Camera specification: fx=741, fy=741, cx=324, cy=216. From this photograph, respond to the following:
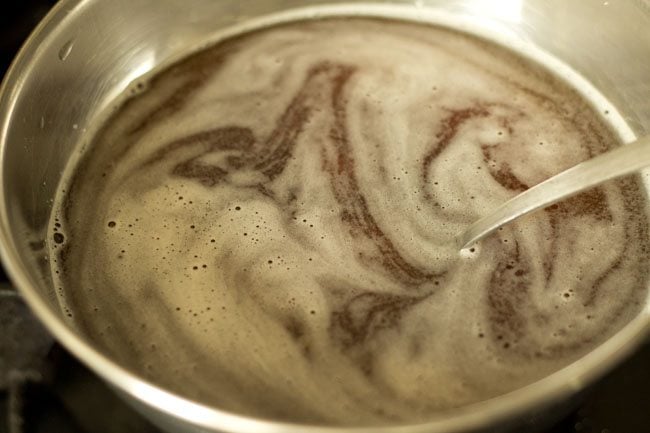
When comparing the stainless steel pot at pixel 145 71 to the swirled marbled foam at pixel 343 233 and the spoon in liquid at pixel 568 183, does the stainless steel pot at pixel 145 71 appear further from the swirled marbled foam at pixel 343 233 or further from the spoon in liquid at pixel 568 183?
the spoon in liquid at pixel 568 183

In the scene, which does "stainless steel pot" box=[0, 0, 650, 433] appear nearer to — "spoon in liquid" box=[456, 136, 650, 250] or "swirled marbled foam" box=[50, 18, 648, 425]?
"swirled marbled foam" box=[50, 18, 648, 425]

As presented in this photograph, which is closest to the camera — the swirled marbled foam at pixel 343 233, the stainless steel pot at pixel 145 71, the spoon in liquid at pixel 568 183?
the stainless steel pot at pixel 145 71

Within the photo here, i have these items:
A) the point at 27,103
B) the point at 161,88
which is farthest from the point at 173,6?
the point at 27,103

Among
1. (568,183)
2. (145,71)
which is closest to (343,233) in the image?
(568,183)

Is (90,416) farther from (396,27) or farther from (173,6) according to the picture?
(396,27)

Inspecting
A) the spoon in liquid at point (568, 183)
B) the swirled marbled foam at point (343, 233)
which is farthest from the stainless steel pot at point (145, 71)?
the spoon in liquid at point (568, 183)

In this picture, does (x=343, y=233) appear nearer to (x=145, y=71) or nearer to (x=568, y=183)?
(x=568, y=183)
